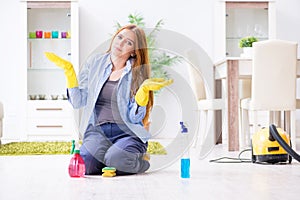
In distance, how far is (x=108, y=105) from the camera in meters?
3.00

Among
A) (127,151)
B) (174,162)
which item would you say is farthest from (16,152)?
(127,151)

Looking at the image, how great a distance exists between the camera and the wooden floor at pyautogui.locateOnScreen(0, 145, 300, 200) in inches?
92.4

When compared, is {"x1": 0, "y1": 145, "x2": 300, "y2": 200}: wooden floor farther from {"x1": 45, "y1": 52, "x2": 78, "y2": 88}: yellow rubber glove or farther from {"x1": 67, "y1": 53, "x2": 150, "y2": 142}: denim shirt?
{"x1": 45, "y1": 52, "x2": 78, "y2": 88}: yellow rubber glove

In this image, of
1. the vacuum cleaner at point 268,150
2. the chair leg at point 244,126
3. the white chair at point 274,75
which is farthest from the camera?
the chair leg at point 244,126

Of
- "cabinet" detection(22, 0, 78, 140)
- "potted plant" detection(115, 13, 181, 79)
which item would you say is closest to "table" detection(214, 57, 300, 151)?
"potted plant" detection(115, 13, 181, 79)

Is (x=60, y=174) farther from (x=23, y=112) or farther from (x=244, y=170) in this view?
(x=23, y=112)

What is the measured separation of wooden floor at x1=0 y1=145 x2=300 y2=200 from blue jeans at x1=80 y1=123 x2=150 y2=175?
7 cm

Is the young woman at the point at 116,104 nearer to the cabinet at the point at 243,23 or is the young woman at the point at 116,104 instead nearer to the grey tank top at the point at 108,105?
the grey tank top at the point at 108,105

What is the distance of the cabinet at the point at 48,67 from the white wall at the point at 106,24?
0.59 feet

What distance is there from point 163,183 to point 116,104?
51 centimetres

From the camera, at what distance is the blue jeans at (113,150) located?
295cm

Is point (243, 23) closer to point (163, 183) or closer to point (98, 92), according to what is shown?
point (98, 92)

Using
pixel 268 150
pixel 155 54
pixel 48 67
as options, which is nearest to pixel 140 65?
pixel 268 150

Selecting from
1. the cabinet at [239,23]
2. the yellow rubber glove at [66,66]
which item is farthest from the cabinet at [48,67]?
the yellow rubber glove at [66,66]
